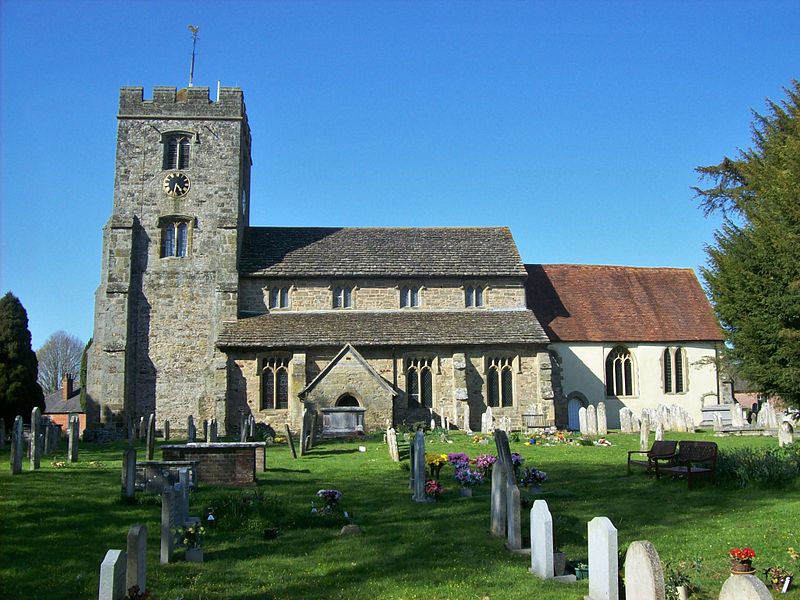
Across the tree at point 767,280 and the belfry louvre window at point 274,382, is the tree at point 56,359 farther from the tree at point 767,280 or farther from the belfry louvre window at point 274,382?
the tree at point 767,280

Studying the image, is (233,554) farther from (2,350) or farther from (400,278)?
(2,350)

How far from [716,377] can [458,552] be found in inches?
1263

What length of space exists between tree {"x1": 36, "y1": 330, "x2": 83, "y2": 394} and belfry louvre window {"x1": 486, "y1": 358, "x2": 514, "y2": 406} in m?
56.7

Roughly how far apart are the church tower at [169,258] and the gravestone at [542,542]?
2516 centimetres

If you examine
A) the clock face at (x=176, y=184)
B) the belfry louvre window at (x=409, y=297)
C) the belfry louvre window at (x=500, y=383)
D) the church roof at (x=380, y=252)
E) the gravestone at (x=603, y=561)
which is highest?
the clock face at (x=176, y=184)

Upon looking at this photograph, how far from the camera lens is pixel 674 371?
128 feet

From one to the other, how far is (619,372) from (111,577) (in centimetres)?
3521

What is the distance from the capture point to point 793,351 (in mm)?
21391

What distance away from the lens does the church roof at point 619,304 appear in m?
38.6

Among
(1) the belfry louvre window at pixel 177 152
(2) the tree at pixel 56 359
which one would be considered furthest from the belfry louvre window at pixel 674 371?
(2) the tree at pixel 56 359

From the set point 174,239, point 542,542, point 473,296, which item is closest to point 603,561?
point 542,542

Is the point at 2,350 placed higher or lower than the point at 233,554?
higher

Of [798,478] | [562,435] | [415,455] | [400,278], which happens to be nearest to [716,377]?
[562,435]

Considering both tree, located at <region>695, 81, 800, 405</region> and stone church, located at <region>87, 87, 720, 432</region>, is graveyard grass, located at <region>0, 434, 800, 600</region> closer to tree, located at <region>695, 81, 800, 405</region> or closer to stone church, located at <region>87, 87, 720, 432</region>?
tree, located at <region>695, 81, 800, 405</region>
